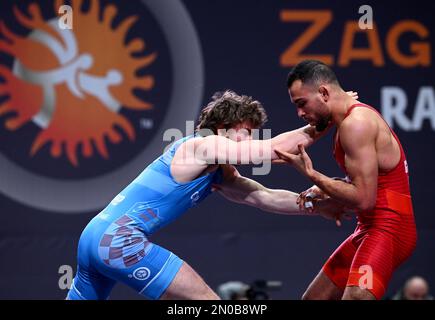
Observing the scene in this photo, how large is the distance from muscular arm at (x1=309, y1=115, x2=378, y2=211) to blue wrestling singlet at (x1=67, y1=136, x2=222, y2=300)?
79 cm

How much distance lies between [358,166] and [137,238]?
126cm

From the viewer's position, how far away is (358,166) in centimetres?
400

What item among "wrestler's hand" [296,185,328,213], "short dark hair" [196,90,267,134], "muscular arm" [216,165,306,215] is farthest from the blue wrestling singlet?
"wrestler's hand" [296,185,328,213]

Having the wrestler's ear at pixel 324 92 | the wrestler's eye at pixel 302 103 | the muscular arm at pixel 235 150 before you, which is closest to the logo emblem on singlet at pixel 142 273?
the muscular arm at pixel 235 150

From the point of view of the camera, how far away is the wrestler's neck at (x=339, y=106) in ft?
13.9

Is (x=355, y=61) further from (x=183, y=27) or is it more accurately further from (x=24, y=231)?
(x=24, y=231)

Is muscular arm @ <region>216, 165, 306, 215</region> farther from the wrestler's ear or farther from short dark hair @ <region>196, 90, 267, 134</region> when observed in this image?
the wrestler's ear

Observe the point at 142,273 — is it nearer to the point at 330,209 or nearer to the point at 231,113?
the point at 231,113

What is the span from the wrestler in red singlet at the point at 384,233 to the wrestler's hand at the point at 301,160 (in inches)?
9.1

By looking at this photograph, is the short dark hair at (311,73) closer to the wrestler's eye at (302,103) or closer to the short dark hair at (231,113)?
the wrestler's eye at (302,103)

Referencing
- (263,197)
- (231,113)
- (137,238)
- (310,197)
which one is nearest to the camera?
(137,238)

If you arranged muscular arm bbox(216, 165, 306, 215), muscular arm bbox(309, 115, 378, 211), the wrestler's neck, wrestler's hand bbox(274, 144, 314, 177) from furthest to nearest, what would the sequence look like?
muscular arm bbox(216, 165, 306, 215)
the wrestler's neck
wrestler's hand bbox(274, 144, 314, 177)
muscular arm bbox(309, 115, 378, 211)

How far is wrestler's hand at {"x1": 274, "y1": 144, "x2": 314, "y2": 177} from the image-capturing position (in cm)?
412

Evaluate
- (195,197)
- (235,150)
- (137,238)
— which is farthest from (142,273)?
(235,150)
